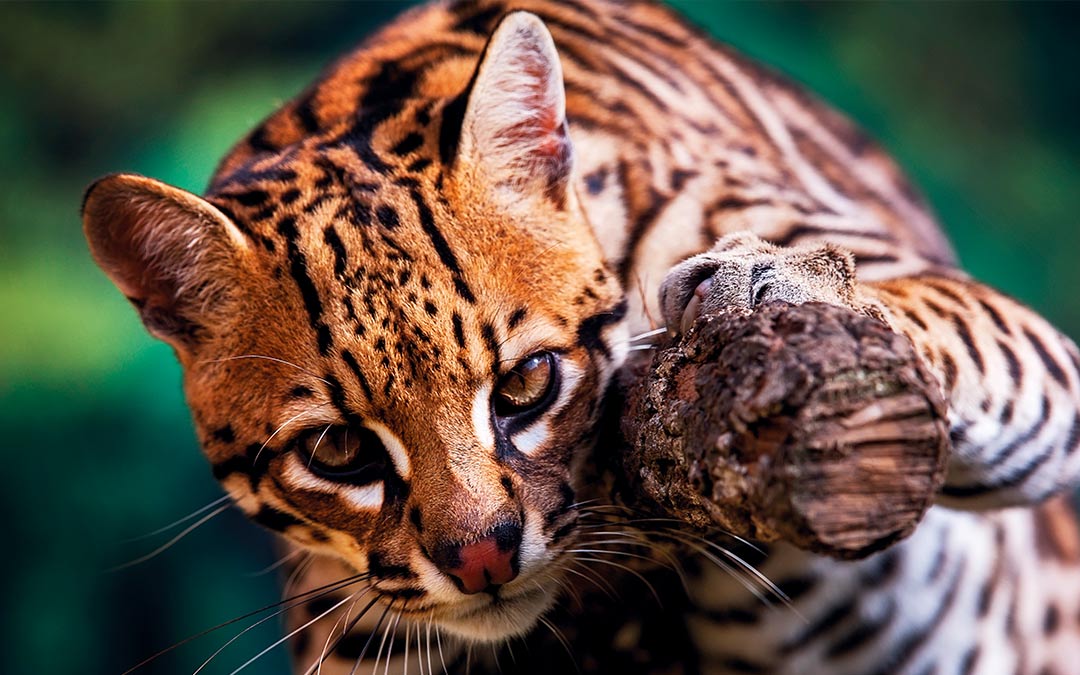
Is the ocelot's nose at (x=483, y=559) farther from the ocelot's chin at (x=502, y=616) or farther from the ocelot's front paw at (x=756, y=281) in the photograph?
the ocelot's front paw at (x=756, y=281)

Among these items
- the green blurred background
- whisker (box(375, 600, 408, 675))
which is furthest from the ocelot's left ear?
the green blurred background

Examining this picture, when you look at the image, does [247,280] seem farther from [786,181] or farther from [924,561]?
[924,561]

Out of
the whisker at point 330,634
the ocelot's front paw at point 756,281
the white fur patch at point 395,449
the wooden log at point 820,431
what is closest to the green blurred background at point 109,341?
the whisker at point 330,634

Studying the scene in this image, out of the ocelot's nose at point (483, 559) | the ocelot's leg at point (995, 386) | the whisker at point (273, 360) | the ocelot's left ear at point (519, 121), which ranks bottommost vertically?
the ocelot's nose at point (483, 559)

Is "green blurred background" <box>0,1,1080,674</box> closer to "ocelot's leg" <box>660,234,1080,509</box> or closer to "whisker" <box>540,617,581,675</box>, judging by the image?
"whisker" <box>540,617,581,675</box>

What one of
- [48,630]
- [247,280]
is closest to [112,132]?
[48,630]

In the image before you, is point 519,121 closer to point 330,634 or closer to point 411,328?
point 411,328

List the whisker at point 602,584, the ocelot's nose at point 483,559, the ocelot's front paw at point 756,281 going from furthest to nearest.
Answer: the whisker at point 602,584 < the ocelot's nose at point 483,559 < the ocelot's front paw at point 756,281

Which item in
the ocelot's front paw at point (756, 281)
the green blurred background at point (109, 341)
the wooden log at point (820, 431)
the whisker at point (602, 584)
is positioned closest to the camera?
the wooden log at point (820, 431)
